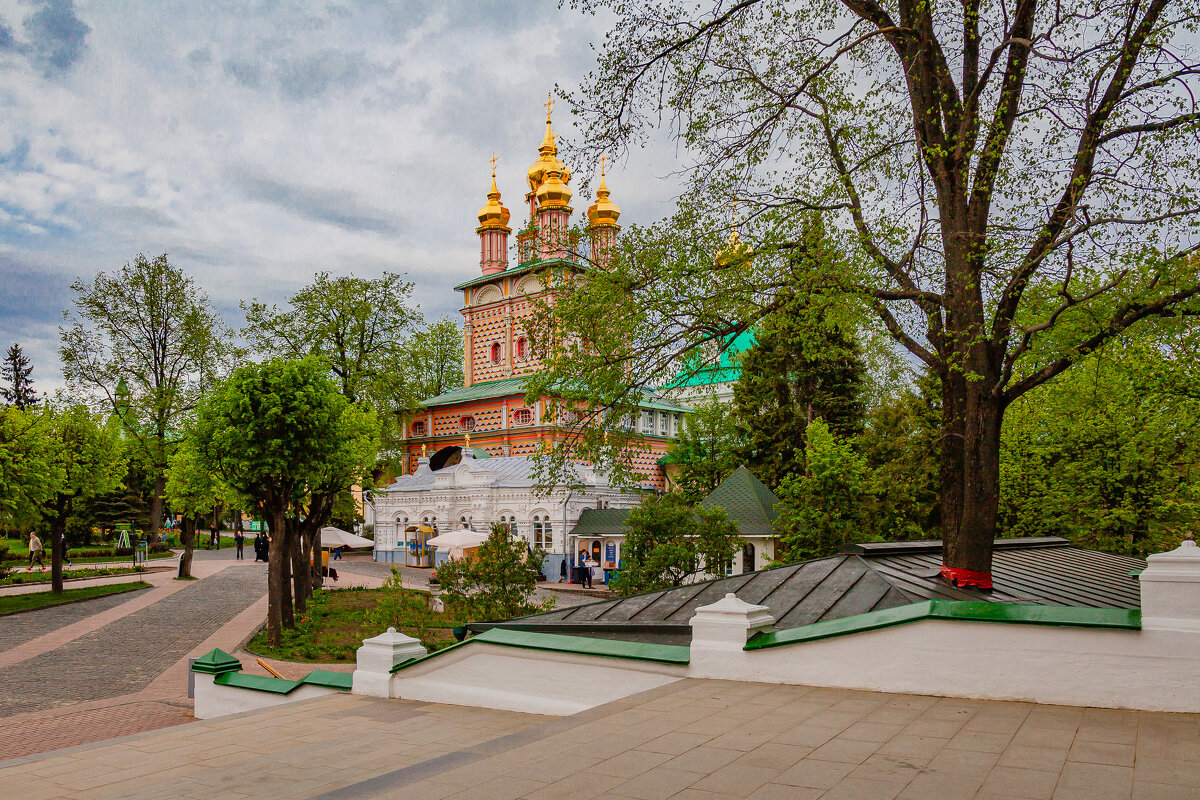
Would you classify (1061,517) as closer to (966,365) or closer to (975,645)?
(966,365)

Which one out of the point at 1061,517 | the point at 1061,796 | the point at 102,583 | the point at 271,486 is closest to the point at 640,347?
the point at 1061,796

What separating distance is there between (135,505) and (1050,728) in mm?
60481

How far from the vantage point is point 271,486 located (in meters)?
18.3

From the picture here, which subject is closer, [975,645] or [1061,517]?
[975,645]

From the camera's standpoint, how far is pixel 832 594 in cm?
881

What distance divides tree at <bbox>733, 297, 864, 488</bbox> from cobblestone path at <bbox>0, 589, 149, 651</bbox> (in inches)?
906

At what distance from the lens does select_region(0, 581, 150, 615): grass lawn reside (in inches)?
965

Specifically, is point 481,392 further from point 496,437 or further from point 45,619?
point 45,619

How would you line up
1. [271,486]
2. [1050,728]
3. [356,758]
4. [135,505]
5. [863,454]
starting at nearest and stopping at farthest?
[1050,728]
[356,758]
[271,486]
[863,454]
[135,505]

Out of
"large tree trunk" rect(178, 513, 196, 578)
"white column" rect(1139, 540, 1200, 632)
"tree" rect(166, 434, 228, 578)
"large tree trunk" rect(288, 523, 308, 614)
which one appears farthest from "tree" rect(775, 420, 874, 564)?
"large tree trunk" rect(178, 513, 196, 578)

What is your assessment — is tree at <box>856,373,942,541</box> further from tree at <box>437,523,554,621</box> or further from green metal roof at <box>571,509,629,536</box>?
green metal roof at <box>571,509,629,536</box>

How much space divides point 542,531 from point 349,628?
17.3 m

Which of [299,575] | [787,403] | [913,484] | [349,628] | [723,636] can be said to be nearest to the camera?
[723,636]

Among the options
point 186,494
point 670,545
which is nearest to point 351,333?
point 186,494
